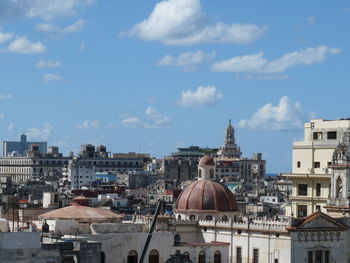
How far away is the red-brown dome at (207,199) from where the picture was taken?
299 feet

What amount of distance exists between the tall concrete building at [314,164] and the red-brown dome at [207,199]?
697 cm

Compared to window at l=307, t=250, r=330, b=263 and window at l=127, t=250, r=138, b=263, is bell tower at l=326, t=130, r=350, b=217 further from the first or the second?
window at l=127, t=250, r=138, b=263

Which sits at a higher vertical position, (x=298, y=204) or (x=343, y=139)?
(x=343, y=139)

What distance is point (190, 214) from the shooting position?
91.3 metres

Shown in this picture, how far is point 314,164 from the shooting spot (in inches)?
3740

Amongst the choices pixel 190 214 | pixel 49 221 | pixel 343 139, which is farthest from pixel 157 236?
pixel 343 139

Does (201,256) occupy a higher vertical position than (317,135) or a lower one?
lower

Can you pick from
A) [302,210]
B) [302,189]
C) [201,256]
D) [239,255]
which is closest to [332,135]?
[302,189]

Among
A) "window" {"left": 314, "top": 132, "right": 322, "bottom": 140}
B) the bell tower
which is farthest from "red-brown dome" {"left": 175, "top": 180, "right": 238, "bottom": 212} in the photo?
"window" {"left": 314, "top": 132, "right": 322, "bottom": 140}

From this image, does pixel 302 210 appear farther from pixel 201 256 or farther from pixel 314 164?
pixel 201 256

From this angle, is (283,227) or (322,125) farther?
(322,125)

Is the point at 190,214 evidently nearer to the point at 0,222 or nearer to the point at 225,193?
the point at 225,193

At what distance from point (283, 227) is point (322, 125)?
18420 millimetres

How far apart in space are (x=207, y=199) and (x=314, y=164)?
450 inches
